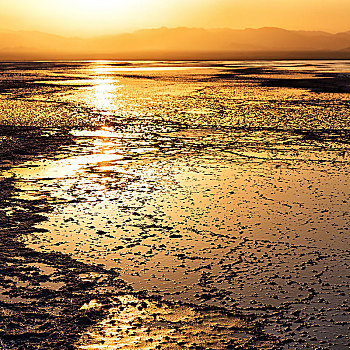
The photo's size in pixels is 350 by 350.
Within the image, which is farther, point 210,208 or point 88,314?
point 210,208

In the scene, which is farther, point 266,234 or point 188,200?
point 188,200

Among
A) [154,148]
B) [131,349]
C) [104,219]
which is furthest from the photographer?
[154,148]

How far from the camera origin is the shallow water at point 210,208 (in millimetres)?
4973

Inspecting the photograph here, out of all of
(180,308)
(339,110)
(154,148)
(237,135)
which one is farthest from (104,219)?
(339,110)

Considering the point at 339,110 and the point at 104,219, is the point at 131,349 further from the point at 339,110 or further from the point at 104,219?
the point at 339,110

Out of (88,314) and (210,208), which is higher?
(210,208)

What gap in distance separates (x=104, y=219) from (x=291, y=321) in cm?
331

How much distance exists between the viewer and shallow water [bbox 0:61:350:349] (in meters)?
4.97

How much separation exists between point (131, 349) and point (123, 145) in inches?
341

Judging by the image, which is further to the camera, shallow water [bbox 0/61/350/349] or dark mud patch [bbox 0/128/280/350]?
shallow water [bbox 0/61/350/349]

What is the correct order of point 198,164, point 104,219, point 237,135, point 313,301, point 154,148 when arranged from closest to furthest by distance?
point 313,301 < point 104,219 < point 198,164 < point 154,148 < point 237,135

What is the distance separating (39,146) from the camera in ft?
40.0

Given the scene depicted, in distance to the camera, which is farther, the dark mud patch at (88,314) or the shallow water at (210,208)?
the shallow water at (210,208)

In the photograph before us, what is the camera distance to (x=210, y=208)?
7.58 meters
